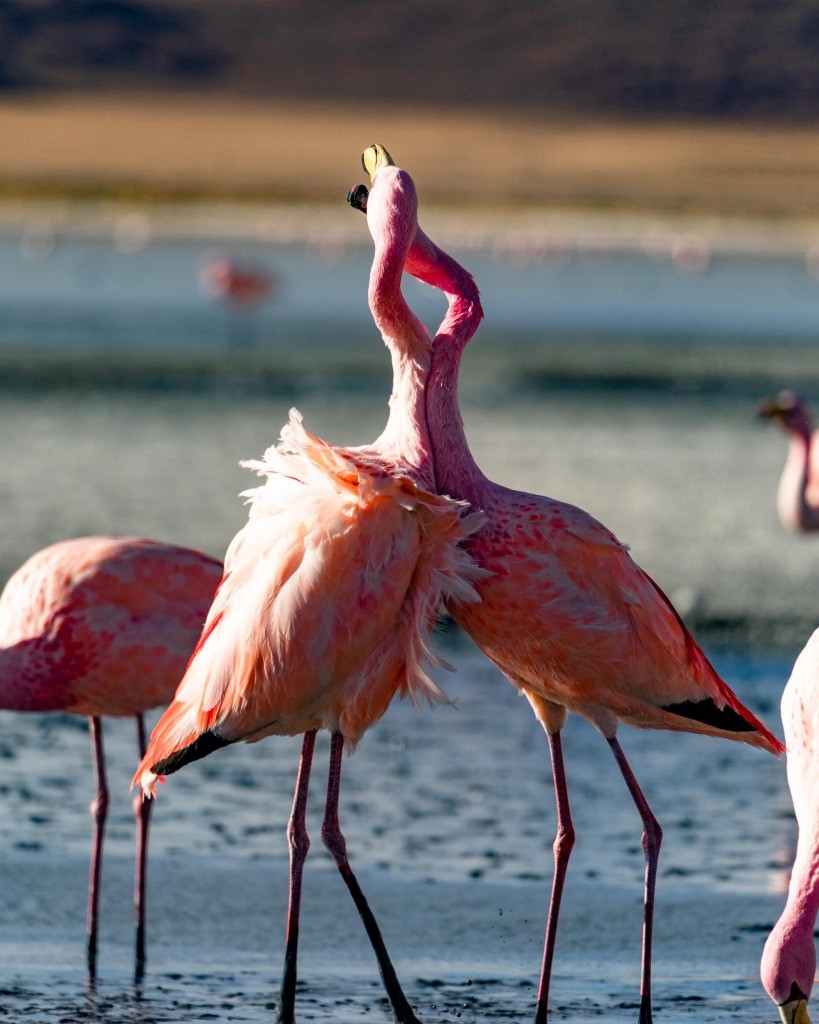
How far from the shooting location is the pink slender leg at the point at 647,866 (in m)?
4.57

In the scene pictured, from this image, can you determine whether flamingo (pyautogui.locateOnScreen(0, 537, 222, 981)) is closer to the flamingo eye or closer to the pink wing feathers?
the pink wing feathers

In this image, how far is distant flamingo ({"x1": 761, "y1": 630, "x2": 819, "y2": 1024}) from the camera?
4.01m

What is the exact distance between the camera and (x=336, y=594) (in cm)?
436

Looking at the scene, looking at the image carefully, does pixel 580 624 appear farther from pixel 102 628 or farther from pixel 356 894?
pixel 102 628

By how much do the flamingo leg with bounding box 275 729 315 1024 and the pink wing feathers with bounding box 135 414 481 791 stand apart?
186 mm

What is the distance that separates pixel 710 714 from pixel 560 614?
22.2 inches

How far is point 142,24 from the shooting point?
6029 inches

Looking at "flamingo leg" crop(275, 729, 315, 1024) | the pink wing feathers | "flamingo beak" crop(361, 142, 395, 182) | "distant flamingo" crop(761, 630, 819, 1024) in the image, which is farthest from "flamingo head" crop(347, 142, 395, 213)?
"distant flamingo" crop(761, 630, 819, 1024)

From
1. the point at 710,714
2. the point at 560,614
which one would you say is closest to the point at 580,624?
the point at 560,614

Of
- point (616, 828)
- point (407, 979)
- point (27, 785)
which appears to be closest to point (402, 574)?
point (407, 979)

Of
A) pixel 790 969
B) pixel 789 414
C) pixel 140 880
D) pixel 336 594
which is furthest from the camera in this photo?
pixel 789 414

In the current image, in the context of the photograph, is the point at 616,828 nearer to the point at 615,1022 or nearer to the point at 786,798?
the point at 786,798

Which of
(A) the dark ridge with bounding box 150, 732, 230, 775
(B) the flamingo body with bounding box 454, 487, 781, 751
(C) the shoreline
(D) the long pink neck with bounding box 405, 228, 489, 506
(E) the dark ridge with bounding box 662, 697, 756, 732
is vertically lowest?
(A) the dark ridge with bounding box 150, 732, 230, 775

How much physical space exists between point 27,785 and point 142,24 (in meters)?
153
